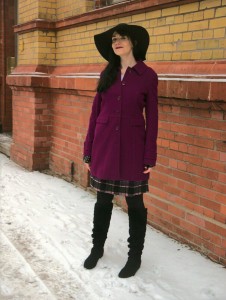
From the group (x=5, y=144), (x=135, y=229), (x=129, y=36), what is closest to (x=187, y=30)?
(x=129, y=36)

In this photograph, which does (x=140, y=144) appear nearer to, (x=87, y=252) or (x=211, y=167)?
(x=211, y=167)

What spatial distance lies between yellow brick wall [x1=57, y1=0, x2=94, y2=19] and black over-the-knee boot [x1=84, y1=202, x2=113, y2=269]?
2.94 meters

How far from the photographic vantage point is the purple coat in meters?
2.74

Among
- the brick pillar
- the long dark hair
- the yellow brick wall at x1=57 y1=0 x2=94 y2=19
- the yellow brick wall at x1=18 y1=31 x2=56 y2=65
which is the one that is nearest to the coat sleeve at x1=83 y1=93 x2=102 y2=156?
the long dark hair

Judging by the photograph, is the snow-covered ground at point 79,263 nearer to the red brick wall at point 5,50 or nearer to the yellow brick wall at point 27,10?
the yellow brick wall at point 27,10

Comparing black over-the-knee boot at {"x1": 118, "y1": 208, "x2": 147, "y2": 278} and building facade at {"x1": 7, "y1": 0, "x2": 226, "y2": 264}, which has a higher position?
building facade at {"x1": 7, "y1": 0, "x2": 226, "y2": 264}

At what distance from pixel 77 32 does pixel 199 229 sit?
3115 millimetres

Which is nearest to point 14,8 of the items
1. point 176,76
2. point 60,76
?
point 60,76

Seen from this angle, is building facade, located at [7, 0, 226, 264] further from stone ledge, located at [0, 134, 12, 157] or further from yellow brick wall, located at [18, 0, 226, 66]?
stone ledge, located at [0, 134, 12, 157]

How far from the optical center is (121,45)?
2764 mm

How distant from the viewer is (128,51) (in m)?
2.79

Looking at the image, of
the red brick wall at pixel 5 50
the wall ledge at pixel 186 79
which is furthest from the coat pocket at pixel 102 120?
the red brick wall at pixel 5 50

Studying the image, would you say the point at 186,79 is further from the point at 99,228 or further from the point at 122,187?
the point at 99,228

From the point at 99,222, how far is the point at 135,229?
0.94 feet
